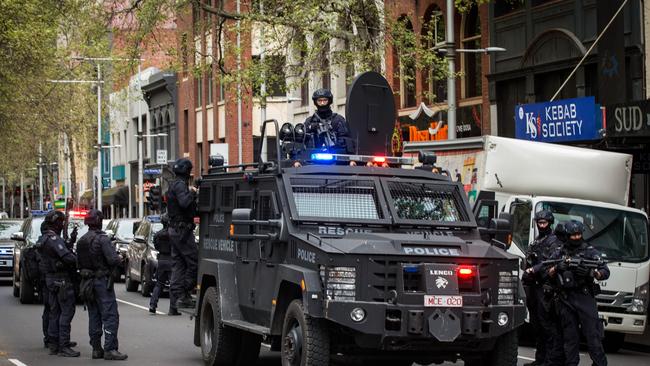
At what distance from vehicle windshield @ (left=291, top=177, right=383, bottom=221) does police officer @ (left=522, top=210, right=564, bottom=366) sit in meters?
2.30

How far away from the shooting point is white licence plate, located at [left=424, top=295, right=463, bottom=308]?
11.0 metres

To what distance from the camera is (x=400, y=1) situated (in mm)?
35219

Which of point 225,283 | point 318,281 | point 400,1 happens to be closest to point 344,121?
point 225,283

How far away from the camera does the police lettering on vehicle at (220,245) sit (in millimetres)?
14024

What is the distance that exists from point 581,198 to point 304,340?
7.66m

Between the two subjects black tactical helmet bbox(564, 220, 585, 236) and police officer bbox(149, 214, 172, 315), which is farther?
police officer bbox(149, 214, 172, 315)

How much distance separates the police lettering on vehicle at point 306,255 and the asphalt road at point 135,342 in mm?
3296

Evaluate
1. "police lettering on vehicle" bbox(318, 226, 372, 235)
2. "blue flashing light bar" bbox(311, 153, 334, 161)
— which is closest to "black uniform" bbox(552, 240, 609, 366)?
"police lettering on vehicle" bbox(318, 226, 372, 235)

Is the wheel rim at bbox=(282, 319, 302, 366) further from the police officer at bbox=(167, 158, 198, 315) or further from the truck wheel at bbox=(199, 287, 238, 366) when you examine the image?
the police officer at bbox=(167, 158, 198, 315)

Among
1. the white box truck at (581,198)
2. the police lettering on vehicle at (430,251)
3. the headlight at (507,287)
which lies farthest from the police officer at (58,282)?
the headlight at (507,287)

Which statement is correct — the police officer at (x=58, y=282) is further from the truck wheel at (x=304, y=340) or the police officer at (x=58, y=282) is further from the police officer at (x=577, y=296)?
the police officer at (x=577, y=296)

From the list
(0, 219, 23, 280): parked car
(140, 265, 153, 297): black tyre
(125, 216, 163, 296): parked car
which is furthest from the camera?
(0, 219, 23, 280): parked car

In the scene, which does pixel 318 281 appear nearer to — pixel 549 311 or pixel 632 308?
pixel 549 311

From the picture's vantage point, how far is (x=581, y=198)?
17688 millimetres
